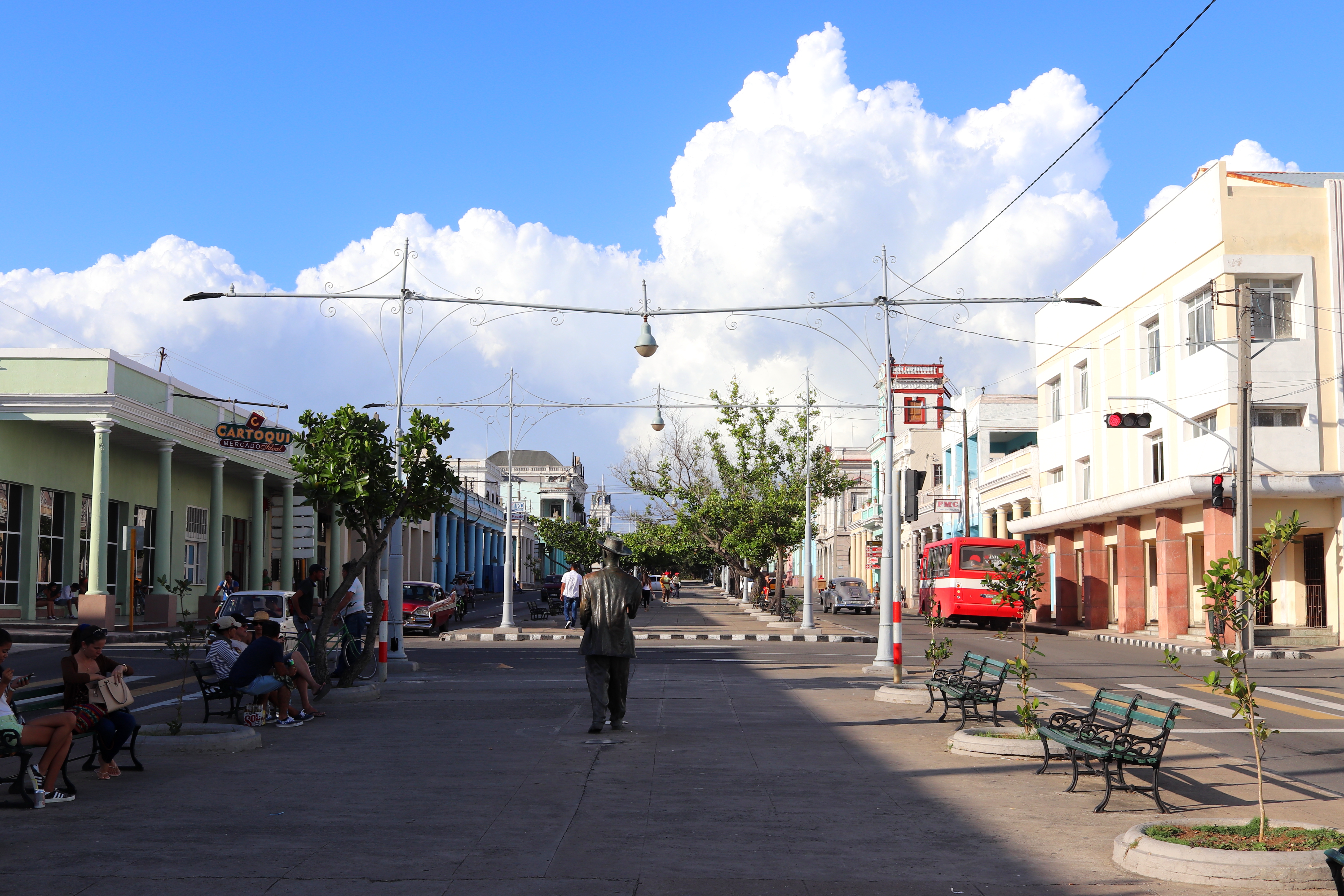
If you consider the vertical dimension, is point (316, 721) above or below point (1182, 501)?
below

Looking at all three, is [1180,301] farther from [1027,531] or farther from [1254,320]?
[1027,531]

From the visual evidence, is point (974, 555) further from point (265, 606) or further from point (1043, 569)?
point (265, 606)

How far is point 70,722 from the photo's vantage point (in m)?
8.68

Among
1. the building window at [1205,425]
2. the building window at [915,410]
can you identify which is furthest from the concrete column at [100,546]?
the building window at [1205,425]

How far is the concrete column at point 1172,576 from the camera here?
112 feet

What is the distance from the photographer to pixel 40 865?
21.9 ft

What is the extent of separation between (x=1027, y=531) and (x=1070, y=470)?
5.61 meters

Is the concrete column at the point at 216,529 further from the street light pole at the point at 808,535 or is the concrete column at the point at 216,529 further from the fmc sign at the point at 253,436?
the street light pole at the point at 808,535

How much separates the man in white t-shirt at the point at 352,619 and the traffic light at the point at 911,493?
314 inches

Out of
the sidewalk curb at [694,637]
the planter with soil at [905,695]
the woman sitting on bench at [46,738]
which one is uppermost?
the woman sitting on bench at [46,738]

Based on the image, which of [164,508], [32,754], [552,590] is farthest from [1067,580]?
[32,754]

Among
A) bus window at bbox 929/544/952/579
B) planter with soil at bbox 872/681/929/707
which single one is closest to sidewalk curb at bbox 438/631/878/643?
bus window at bbox 929/544/952/579

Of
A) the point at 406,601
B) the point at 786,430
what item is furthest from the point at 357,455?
the point at 786,430

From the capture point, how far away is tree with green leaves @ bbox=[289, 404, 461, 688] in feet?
51.3
